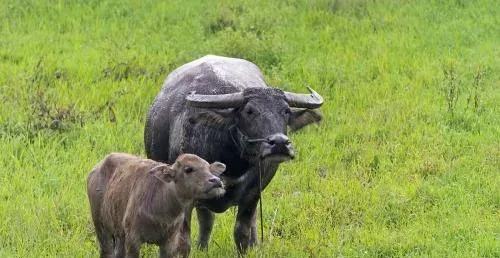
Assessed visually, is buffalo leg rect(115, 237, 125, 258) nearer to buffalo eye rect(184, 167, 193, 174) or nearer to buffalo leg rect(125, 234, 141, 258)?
buffalo leg rect(125, 234, 141, 258)

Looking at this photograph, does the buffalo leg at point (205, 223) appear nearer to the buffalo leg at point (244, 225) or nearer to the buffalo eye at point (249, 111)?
the buffalo leg at point (244, 225)

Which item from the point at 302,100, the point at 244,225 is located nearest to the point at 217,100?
the point at 302,100

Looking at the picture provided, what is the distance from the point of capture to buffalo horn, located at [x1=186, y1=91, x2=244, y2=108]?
20.6 ft

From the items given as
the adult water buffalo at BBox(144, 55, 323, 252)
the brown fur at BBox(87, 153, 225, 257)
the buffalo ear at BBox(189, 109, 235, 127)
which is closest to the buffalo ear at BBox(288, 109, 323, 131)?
the adult water buffalo at BBox(144, 55, 323, 252)

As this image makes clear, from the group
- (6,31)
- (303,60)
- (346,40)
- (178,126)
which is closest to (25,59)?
(6,31)

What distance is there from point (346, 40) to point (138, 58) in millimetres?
2974

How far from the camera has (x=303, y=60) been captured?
1160 centimetres

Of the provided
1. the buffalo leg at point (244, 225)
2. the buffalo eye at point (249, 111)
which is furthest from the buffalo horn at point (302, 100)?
the buffalo leg at point (244, 225)

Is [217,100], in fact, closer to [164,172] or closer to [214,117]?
[214,117]

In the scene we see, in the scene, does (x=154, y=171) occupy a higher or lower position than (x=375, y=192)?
higher

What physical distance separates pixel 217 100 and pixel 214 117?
0.13 metres

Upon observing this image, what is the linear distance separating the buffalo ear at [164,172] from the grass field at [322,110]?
4.67 feet

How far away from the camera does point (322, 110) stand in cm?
1024

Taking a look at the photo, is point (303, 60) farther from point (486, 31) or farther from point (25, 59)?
point (25, 59)
